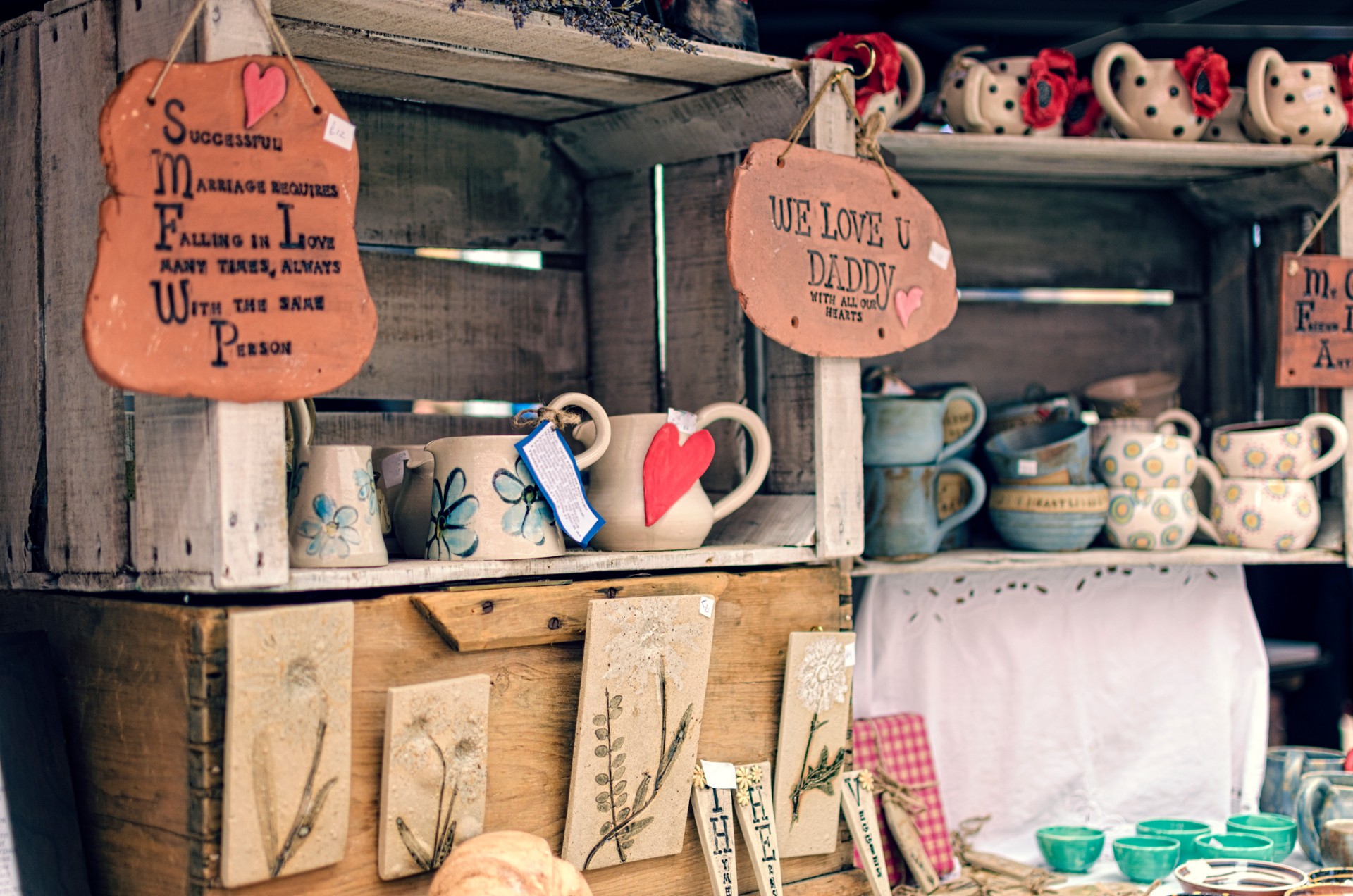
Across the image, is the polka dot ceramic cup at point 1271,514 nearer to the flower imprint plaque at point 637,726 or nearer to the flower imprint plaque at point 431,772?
the flower imprint plaque at point 637,726

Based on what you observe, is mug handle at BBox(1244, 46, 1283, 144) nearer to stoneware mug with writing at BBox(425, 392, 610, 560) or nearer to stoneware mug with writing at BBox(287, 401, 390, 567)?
stoneware mug with writing at BBox(425, 392, 610, 560)

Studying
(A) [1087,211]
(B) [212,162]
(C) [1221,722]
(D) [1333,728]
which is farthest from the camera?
(D) [1333,728]

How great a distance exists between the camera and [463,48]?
1483 millimetres

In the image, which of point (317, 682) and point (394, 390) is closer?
point (317, 682)

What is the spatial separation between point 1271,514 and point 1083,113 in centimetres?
68

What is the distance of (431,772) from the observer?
1.29m

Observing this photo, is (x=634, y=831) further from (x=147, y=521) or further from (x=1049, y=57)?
(x=1049, y=57)

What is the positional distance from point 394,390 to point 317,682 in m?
0.62

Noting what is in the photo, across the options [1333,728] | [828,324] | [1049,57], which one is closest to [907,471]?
[828,324]

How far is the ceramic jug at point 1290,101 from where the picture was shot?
2.00 metres

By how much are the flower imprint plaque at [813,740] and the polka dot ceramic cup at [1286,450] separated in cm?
82

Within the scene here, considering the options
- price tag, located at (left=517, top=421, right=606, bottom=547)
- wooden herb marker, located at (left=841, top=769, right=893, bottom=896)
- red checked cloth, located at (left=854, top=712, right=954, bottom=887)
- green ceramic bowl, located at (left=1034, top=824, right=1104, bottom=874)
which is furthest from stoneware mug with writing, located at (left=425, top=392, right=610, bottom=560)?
green ceramic bowl, located at (left=1034, top=824, right=1104, bottom=874)

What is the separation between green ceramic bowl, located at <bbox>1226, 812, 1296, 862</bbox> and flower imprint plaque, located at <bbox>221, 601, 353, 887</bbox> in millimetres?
1386

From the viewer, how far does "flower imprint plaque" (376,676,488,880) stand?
4.17ft
